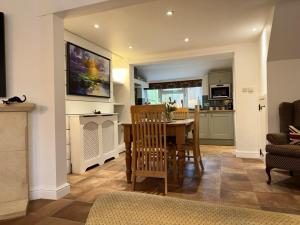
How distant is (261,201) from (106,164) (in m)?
2.64

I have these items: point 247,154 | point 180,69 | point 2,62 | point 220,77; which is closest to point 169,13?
point 2,62

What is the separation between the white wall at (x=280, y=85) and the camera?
3.27 metres

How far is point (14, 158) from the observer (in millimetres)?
2143

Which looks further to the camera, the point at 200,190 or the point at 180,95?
the point at 180,95

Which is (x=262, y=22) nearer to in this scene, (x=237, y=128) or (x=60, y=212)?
(x=237, y=128)

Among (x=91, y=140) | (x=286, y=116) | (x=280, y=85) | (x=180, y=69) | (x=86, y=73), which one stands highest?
(x=180, y=69)

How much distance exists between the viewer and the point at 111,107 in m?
4.84

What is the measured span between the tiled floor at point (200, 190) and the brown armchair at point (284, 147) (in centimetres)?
29

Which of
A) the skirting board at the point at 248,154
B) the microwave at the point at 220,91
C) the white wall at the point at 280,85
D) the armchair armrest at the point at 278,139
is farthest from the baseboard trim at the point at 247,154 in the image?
the microwave at the point at 220,91

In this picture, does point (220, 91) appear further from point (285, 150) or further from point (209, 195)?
point (209, 195)

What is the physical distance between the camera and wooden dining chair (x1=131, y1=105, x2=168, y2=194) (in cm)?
243

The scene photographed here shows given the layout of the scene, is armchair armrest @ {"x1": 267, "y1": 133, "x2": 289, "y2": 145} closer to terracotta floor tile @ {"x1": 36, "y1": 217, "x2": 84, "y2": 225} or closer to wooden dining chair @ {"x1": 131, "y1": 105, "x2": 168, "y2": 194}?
wooden dining chair @ {"x1": 131, "y1": 105, "x2": 168, "y2": 194}

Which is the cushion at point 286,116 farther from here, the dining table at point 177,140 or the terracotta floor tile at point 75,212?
the terracotta floor tile at point 75,212

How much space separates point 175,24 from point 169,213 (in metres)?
3.24
